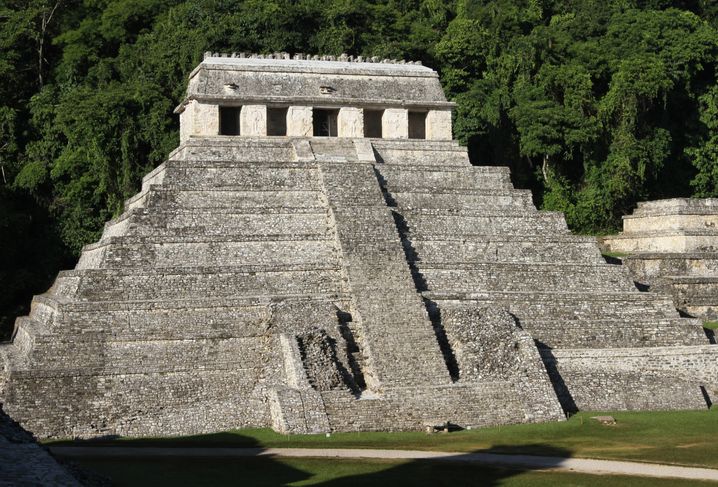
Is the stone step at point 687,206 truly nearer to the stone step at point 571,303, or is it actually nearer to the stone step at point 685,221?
the stone step at point 685,221

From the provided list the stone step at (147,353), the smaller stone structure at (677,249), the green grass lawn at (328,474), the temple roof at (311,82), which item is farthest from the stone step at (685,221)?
the green grass lawn at (328,474)

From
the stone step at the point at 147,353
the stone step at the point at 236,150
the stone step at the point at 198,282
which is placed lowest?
the stone step at the point at 147,353

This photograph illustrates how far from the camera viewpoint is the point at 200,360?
2956cm

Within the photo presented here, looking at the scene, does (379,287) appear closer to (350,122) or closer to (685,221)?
(350,122)

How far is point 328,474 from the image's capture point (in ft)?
73.9

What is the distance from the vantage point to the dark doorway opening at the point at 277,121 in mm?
40094

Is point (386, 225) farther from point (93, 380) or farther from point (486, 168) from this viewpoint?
point (93, 380)

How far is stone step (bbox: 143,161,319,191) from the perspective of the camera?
116 feet

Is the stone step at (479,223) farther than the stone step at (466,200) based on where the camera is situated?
No

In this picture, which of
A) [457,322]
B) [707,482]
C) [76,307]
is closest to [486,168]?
[457,322]

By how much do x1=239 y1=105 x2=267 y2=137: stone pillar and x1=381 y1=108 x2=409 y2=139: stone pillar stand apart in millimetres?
4090

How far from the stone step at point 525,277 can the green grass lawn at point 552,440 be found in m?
Result: 5.91

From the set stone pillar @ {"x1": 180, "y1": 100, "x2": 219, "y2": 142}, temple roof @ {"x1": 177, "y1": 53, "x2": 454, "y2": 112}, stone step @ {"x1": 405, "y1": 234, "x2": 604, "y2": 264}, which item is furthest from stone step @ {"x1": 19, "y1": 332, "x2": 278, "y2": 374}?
temple roof @ {"x1": 177, "y1": 53, "x2": 454, "y2": 112}

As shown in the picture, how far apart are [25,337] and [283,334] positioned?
7.42 m
